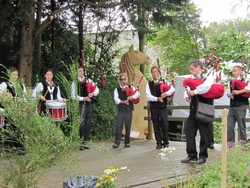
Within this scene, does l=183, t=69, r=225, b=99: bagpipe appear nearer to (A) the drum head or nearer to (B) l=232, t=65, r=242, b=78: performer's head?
(B) l=232, t=65, r=242, b=78: performer's head

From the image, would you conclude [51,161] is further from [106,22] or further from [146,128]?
[106,22]

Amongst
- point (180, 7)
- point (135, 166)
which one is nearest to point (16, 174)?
point (135, 166)

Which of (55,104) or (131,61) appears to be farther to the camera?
(131,61)

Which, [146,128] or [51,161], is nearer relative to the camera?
[51,161]

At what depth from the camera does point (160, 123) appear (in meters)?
8.16

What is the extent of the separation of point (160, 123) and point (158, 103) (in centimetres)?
44

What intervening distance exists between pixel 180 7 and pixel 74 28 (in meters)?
3.84

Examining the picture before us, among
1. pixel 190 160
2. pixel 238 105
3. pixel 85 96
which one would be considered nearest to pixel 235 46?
pixel 238 105

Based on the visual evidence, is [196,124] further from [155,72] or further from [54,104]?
[54,104]

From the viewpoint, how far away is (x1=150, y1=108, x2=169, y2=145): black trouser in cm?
805

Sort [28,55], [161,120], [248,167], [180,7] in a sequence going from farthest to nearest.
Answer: [180,7] < [28,55] < [161,120] < [248,167]

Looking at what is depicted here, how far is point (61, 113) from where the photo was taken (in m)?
6.91

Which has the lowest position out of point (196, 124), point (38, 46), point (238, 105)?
point (196, 124)

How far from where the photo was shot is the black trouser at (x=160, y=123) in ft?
26.4
